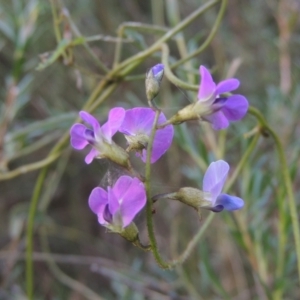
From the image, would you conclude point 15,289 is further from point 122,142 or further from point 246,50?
point 246,50

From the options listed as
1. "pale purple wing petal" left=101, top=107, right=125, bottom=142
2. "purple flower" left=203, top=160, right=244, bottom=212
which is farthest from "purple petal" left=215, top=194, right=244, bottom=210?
"pale purple wing petal" left=101, top=107, right=125, bottom=142

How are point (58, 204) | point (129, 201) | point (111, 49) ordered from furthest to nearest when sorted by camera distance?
1. point (58, 204)
2. point (111, 49)
3. point (129, 201)

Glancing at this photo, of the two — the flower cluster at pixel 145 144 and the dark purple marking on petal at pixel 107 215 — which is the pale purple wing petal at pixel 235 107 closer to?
the flower cluster at pixel 145 144

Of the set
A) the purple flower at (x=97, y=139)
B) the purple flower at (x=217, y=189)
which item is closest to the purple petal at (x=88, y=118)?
the purple flower at (x=97, y=139)

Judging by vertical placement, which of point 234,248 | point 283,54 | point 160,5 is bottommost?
point 234,248

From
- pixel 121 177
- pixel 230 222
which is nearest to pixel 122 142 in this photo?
pixel 230 222

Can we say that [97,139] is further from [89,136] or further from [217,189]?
[217,189]

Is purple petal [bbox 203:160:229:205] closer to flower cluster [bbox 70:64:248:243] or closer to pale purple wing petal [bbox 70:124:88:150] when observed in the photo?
flower cluster [bbox 70:64:248:243]
